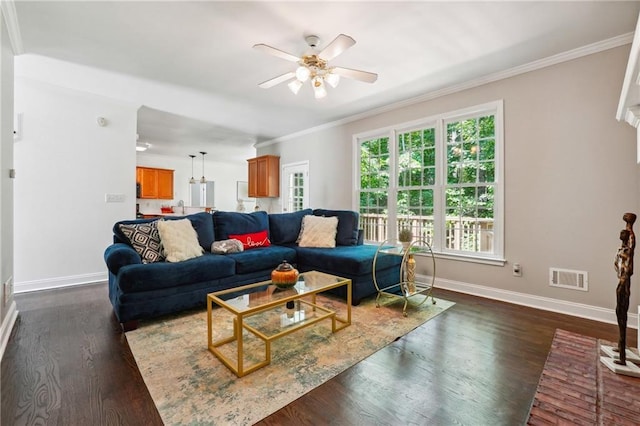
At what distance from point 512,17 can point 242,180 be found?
930 centimetres

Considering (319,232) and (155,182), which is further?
(155,182)

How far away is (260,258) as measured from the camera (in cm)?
333

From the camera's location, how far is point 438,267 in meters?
3.90

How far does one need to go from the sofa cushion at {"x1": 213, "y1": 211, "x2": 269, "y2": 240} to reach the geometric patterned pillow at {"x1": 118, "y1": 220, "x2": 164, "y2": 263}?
0.80 m

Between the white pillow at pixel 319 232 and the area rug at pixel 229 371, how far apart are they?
1.30 metres

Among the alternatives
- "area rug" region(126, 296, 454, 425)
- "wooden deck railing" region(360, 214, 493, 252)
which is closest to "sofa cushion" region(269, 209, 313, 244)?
"wooden deck railing" region(360, 214, 493, 252)

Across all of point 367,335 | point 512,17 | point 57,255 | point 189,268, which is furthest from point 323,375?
point 57,255

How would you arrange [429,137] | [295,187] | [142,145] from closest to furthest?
[429,137], [295,187], [142,145]

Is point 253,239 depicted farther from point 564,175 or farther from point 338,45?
point 564,175

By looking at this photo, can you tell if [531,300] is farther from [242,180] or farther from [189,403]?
[242,180]

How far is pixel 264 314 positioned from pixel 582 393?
2.26 meters

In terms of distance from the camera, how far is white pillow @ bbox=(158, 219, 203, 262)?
2.89 metres

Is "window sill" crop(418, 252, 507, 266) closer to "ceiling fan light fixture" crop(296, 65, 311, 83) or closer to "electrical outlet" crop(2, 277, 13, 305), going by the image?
"ceiling fan light fixture" crop(296, 65, 311, 83)

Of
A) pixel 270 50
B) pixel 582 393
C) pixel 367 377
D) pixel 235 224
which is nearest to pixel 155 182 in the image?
pixel 235 224
